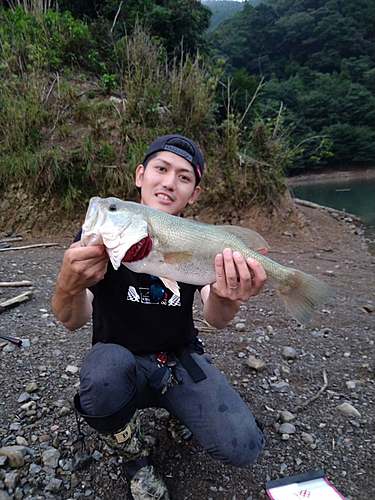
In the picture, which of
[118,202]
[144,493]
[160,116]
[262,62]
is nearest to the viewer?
[144,493]

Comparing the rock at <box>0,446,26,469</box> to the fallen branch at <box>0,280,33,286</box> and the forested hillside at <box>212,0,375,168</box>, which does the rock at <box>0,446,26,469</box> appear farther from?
Answer: the forested hillside at <box>212,0,375,168</box>

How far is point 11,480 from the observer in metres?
1.76

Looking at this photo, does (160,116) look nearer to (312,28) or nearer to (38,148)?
(38,148)

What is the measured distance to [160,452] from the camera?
217cm

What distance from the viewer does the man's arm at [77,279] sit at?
1.75 m

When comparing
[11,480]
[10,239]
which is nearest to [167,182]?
[11,480]

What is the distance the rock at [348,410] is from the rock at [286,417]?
40 cm

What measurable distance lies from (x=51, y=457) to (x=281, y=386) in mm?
1861

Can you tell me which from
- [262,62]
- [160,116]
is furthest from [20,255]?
[262,62]

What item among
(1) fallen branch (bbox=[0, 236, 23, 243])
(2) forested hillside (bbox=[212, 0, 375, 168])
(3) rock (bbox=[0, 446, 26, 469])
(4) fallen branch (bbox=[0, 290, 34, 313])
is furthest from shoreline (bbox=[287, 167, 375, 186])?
(3) rock (bbox=[0, 446, 26, 469])

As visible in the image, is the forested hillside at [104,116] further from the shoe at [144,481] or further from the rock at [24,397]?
A: the shoe at [144,481]

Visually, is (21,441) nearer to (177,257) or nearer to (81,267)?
(81,267)

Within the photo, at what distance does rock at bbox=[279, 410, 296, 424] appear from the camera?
2445 millimetres

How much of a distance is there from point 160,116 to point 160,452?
28.1 ft
